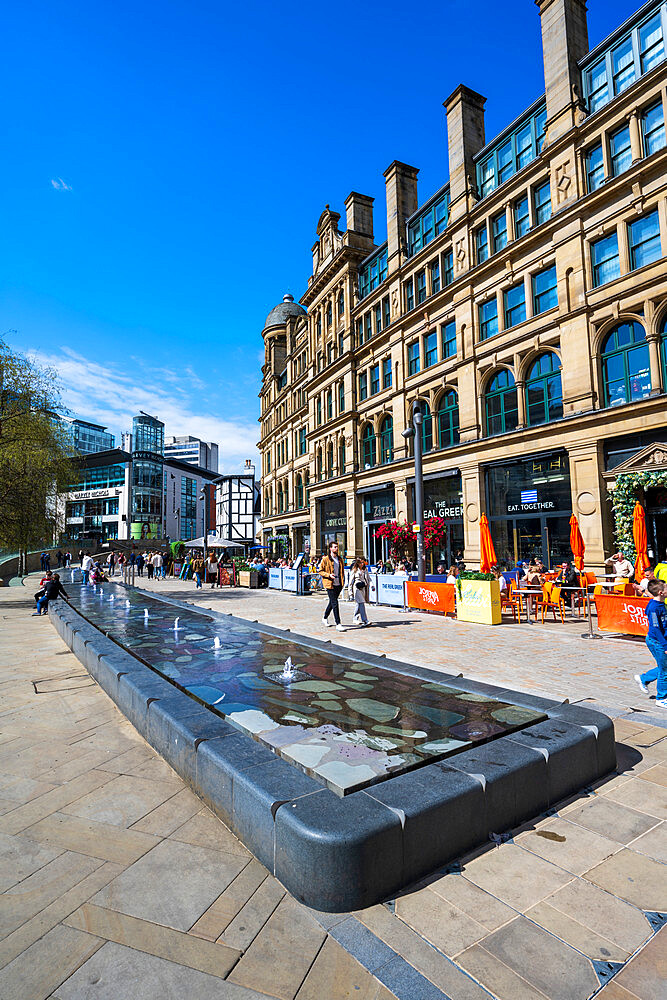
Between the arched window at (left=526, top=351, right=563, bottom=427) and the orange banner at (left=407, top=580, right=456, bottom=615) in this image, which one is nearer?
the orange banner at (left=407, top=580, right=456, bottom=615)

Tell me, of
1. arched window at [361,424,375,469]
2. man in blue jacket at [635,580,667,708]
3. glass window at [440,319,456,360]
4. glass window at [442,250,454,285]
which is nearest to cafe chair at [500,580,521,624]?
man in blue jacket at [635,580,667,708]

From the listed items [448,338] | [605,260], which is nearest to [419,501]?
[605,260]

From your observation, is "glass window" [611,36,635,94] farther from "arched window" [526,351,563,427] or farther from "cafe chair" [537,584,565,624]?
"cafe chair" [537,584,565,624]

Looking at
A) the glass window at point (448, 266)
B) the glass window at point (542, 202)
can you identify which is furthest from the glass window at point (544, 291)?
the glass window at point (448, 266)

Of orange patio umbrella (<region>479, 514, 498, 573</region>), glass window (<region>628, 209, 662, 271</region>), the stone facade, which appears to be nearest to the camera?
orange patio umbrella (<region>479, 514, 498, 573</region>)

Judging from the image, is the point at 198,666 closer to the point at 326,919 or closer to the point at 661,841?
the point at 326,919

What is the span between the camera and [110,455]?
85812mm

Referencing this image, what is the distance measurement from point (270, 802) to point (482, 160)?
2860 cm

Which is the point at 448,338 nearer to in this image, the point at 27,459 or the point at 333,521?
the point at 333,521

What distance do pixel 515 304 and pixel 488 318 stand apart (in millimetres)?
1614

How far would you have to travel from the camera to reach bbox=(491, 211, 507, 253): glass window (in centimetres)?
2273

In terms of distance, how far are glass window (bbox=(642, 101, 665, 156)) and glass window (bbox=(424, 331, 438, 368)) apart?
11.3 m

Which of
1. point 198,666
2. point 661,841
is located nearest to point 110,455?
point 198,666

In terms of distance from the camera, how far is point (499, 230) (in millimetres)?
23047
